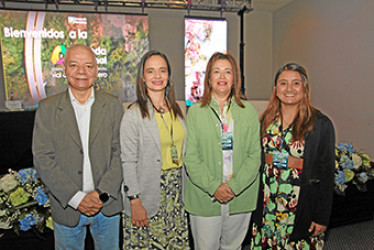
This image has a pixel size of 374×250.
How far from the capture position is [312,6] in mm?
5816

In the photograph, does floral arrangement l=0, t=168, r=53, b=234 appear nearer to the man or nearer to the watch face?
the man

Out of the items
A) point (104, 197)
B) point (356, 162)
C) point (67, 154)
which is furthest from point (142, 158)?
point (356, 162)

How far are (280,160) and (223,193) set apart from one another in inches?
17.3

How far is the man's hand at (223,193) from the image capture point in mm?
1617

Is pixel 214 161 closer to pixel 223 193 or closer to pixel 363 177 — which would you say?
pixel 223 193

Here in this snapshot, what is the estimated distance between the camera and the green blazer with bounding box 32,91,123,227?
1.45m

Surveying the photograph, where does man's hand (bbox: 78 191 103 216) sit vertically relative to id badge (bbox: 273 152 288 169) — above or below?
below

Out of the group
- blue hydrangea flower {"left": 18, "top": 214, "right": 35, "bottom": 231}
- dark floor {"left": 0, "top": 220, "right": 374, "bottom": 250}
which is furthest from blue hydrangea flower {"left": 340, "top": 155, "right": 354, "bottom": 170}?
blue hydrangea flower {"left": 18, "top": 214, "right": 35, "bottom": 231}

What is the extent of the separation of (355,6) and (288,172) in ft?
15.2

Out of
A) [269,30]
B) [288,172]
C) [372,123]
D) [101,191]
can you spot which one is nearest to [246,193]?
[288,172]

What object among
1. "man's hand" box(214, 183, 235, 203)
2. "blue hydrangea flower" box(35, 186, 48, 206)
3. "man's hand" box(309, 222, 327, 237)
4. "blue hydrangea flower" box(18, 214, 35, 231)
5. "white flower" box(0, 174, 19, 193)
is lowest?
"blue hydrangea flower" box(18, 214, 35, 231)

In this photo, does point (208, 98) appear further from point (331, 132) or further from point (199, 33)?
point (199, 33)

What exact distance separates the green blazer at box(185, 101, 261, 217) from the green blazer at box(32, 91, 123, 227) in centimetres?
49

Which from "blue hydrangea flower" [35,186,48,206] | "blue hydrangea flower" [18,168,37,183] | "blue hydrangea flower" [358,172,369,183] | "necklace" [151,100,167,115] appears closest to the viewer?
"necklace" [151,100,167,115]
